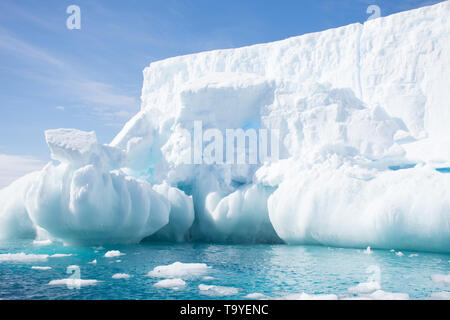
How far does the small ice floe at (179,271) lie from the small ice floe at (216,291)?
1.04 metres

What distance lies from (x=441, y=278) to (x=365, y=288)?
1616mm

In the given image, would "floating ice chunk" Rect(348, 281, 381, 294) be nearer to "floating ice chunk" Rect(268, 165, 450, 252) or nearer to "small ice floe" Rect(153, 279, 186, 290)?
"small ice floe" Rect(153, 279, 186, 290)

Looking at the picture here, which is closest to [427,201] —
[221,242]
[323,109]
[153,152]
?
[323,109]

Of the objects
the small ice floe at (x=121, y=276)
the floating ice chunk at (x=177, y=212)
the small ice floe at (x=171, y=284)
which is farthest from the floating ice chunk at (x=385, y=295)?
the floating ice chunk at (x=177, y=212)

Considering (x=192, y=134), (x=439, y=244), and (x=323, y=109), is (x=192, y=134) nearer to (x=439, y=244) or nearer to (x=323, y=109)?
(x=323, y=109)

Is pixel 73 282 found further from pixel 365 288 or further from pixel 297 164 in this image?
pixel 297 164

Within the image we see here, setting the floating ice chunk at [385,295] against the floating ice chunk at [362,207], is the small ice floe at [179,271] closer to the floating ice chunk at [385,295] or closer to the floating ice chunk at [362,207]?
the floating ice chunk at [385,295]

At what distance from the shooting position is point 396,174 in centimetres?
1116

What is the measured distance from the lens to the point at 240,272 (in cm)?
808

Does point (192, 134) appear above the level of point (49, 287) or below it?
above

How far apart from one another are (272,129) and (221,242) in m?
4.33

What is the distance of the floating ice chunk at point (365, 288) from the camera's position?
20.9ft

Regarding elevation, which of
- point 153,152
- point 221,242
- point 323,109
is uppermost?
point 323,109
